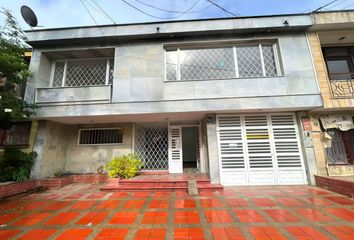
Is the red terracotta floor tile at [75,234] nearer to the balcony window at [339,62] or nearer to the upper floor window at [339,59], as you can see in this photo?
the balcony window at [339,62]

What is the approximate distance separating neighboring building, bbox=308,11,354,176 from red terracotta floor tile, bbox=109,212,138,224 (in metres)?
5.73

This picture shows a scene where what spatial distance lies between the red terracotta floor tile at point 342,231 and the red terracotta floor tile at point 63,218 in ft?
14.7

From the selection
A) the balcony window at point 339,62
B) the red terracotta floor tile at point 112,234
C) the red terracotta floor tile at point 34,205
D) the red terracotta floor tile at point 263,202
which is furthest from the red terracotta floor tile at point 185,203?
the balcony window at point 339,62

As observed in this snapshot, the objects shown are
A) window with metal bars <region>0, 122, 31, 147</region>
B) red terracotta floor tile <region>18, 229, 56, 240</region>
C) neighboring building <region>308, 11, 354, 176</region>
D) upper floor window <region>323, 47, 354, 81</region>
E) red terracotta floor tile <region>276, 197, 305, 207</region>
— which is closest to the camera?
Result: red terracotta floor tile <region>18, 229, 56, 240</region>

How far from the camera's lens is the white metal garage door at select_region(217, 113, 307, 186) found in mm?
5242

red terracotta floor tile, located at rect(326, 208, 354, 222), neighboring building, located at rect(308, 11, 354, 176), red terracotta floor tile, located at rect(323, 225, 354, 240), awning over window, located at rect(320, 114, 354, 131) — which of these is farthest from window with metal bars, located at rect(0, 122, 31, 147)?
awning over window, located at rect(320, 114, 354, 131)

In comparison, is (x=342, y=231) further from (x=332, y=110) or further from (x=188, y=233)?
(x=332, y=110)

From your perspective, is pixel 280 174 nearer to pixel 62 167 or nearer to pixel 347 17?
pixel 347 17

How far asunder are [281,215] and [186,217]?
1.83 metres

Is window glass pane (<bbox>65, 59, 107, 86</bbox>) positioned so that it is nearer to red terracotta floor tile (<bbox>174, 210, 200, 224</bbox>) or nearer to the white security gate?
the white security gate

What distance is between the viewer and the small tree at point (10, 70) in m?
4.45

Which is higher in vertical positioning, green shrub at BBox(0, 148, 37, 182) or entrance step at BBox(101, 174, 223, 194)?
green shrub at BBox(0, 148, 37, 182)

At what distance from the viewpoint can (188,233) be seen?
8.27 ft

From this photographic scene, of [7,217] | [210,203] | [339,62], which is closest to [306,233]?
[210,203]
